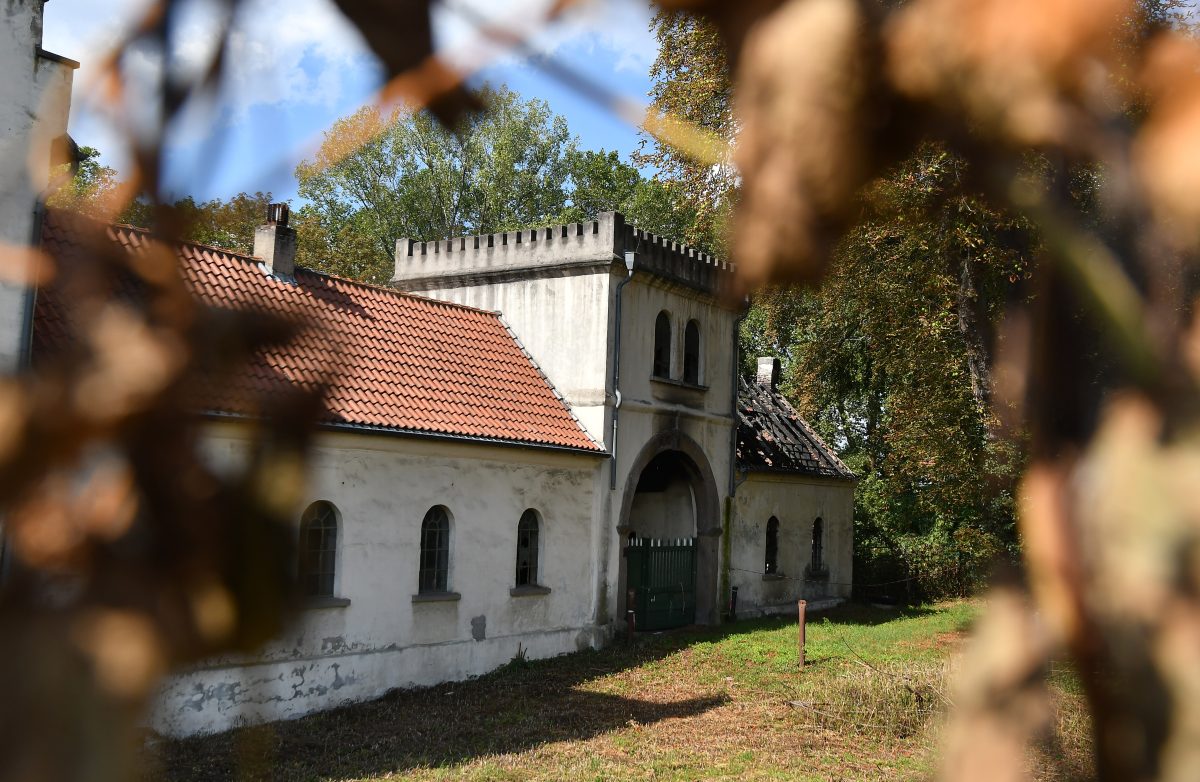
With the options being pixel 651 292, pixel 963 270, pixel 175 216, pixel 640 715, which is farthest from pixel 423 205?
pixel 175 216

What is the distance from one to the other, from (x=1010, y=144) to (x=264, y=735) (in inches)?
27.0

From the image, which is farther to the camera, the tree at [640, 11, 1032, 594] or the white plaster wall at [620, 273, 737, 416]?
the white plaster wall at [620, 273, 737, 416]

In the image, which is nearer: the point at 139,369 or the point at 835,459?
the point at 139,369

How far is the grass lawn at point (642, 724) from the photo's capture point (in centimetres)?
1060

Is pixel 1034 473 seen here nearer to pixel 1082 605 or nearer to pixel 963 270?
pixel 1082 605

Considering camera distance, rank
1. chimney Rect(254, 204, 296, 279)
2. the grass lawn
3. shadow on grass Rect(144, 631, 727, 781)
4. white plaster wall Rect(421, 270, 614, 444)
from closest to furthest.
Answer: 1. shadow on grass Rect(144, 631, 727, 781)
2. the grass lawn
3. chimney Rect(254, 204, 296, 279)
4. white plaster wall Rect(421, 270, 614, 444)

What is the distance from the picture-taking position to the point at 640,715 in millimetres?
13391

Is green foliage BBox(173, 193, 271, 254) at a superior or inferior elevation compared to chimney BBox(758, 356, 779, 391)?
inferior

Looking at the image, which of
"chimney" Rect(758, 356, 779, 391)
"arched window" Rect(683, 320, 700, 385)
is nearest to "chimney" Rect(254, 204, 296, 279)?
"arched window" Rect(683, 320, 700, 385)

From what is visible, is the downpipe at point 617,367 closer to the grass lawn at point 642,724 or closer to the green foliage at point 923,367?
the green foliage at point 923,367

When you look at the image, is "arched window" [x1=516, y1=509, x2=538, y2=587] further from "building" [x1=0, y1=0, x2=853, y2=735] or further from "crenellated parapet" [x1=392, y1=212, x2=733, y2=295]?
"crenellated parapet" [x1=392, y1=212, x2=733, y2=295]

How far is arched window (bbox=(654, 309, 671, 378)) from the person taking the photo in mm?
20969

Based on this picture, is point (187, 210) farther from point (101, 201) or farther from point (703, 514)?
point (703, 514)

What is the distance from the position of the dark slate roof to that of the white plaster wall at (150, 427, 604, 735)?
702 centimetres
